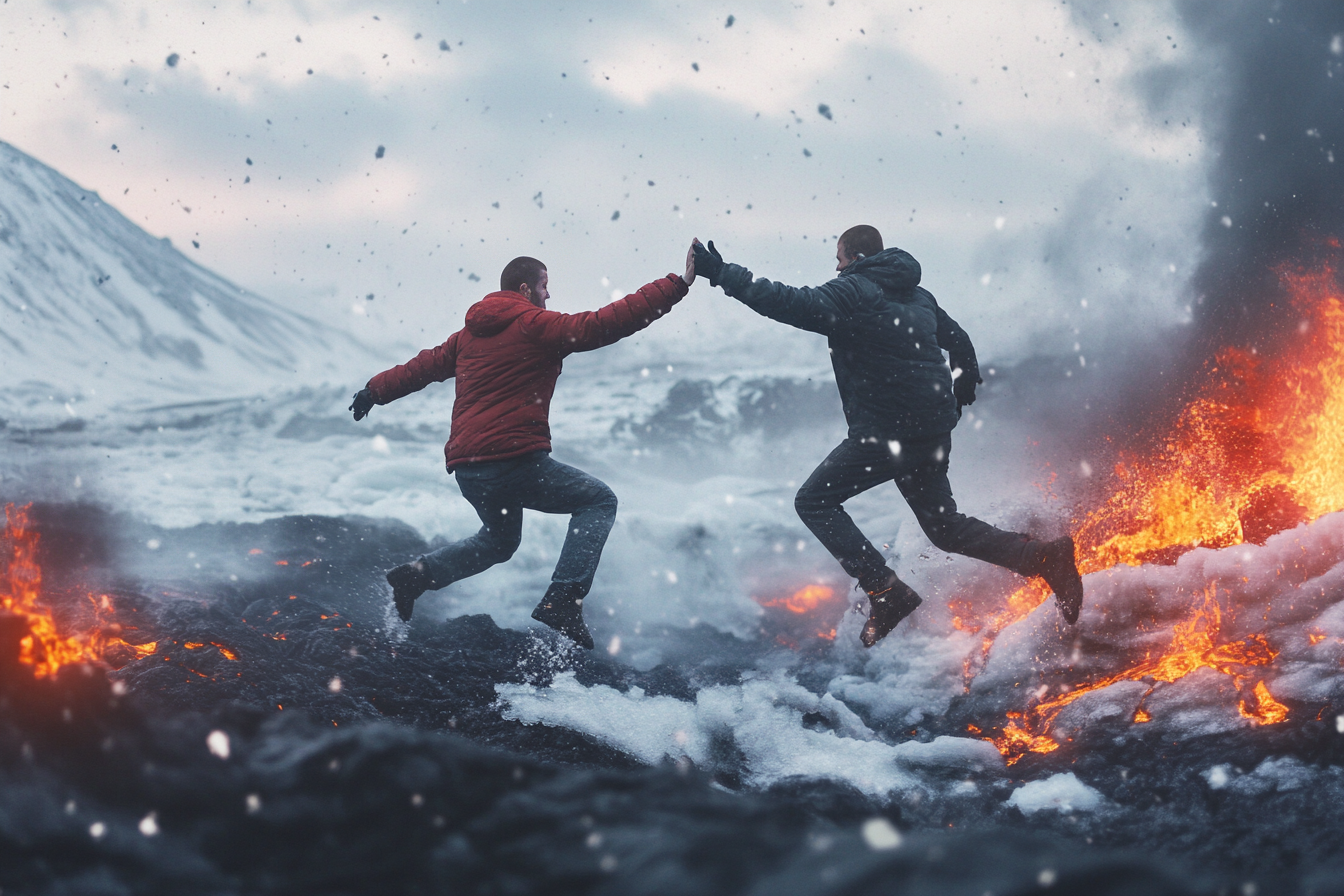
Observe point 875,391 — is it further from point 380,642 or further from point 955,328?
point 380,642

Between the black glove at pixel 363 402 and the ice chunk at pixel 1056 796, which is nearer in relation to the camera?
the ice chunk at pixel 1056 796

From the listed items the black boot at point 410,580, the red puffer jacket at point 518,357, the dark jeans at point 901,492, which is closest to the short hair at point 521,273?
the red puffer jacket at point 518,357

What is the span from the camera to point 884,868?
1.14 m

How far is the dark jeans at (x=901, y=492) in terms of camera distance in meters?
3.72

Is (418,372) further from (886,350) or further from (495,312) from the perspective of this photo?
(886,350)

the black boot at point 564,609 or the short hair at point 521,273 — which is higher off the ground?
the short hair at point 521,273

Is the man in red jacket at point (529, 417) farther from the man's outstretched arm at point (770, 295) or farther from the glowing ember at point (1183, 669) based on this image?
the glowing ember at point (1183, 669)

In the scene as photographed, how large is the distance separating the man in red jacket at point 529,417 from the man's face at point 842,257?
873 millimetres

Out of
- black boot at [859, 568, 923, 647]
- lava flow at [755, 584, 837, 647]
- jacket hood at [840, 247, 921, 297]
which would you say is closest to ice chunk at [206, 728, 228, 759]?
black boot at [859, 568, 923, 647]

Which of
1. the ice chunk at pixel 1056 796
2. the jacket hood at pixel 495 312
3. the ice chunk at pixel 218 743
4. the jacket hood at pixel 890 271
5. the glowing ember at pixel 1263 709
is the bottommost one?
the ice chunk at pixel 1056 796

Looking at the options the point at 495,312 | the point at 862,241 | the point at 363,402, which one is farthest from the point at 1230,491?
the point at 363,402

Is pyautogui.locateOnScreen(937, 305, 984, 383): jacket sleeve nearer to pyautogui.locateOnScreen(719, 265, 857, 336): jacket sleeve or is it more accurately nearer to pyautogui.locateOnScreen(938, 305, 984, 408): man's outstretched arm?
pyautogui.locateOnScreen(938, 305, 984, 408): man's outstretched arm

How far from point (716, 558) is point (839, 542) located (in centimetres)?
431

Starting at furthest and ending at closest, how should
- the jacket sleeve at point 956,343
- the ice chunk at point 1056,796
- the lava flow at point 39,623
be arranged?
the jacket sleeve at point 956,343
the ice chunk at point 1056,796
the lava flow at point 39,623
